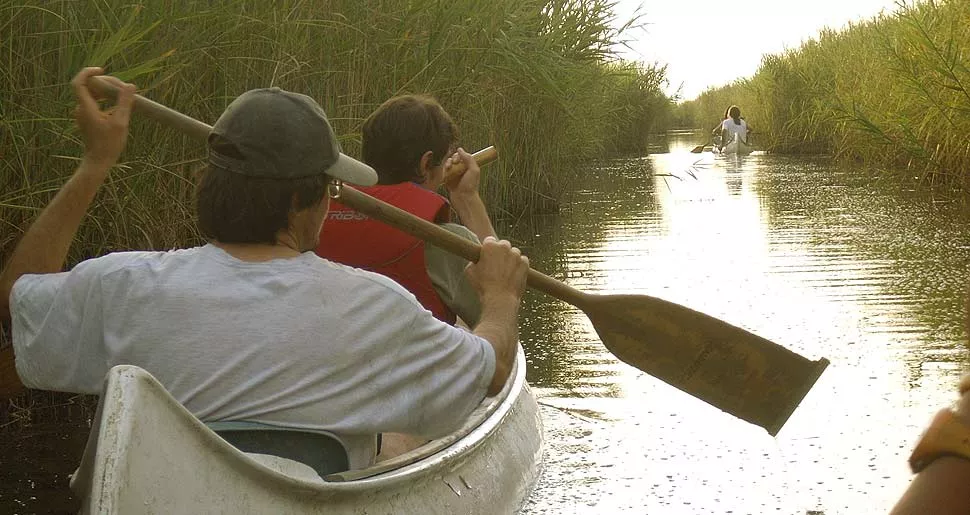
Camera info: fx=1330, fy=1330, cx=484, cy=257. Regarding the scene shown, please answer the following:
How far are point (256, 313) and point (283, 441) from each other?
280mm

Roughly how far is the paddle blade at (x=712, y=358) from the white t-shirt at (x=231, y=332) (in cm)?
182

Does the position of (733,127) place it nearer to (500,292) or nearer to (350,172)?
(500,292)

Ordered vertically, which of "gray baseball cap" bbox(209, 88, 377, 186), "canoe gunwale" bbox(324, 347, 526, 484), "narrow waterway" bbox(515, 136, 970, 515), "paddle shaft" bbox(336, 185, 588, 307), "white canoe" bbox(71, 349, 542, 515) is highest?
"gray baseball cap" bbox(209, 88, 377, 186)

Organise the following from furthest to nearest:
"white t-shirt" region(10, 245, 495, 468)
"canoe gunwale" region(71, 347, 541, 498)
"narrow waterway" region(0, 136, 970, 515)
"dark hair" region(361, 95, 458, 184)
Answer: "narrow waterway" region(0, 136, 970, 515) → "dark hair" region(361, 95, 458, 184) → "white t-shirt" region(10, 245, 495, 468) → "canoe gunwale" region(71, 347, 541, 498)

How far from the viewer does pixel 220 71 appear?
18.2 feet

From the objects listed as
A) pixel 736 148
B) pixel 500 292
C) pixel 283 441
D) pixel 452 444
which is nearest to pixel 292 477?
pixel 283 441

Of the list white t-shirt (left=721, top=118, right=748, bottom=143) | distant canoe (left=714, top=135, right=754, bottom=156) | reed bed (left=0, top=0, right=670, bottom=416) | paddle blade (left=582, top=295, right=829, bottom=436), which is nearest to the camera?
paddle blade (left=582, top=295, right=829, bottom=436)

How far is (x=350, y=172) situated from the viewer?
258cm

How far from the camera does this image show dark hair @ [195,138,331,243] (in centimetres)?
242

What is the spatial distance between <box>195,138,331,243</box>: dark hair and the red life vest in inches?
55.4

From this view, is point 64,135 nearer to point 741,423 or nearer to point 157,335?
point 157,335

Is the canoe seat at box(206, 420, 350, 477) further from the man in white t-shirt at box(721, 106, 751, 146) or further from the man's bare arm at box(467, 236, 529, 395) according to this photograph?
the man in white t-shirt at box(721, 106, 751, 146)

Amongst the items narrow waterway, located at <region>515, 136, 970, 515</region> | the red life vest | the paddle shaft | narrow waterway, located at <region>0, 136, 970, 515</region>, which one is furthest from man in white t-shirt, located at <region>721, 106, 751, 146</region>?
the paddle shaft

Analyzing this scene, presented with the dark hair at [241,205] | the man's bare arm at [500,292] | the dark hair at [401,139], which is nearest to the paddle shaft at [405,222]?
the man's bare arm at [500,292]
